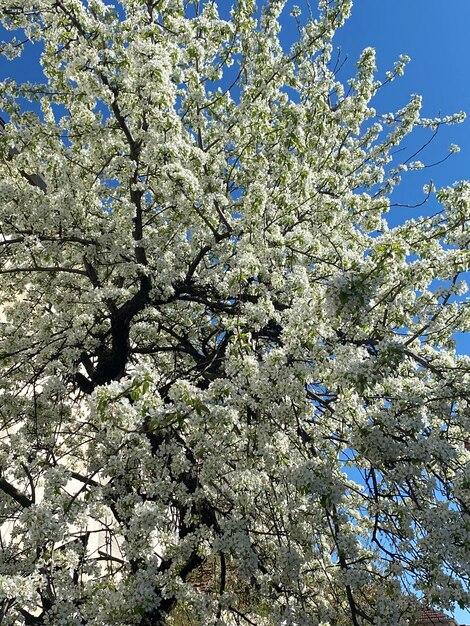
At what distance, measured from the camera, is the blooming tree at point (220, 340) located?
4055mm

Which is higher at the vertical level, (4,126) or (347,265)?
(4,126)

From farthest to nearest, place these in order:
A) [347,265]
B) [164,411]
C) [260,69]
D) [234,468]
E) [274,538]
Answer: [260,69] → [347,265] → [274,538] → [234,468] → [164,411]

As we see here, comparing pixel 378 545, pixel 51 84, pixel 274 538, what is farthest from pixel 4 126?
pixel 378 545

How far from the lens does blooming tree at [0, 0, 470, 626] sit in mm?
4055

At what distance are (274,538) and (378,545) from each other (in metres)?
1.37

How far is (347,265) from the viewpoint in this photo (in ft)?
20.2

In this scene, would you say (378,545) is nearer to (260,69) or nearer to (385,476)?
(385,476)

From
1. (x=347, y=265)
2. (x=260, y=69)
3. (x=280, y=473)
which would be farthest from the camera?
(x=260, y=69)

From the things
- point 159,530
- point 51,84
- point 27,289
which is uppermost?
point 51,84

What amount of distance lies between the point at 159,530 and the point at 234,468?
36.4 inches

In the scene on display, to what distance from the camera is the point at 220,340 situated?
6590 millimetres

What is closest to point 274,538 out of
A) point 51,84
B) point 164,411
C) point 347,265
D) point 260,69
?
point 164,411

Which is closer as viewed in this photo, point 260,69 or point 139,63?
point 139,63

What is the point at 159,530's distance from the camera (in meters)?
4.45
